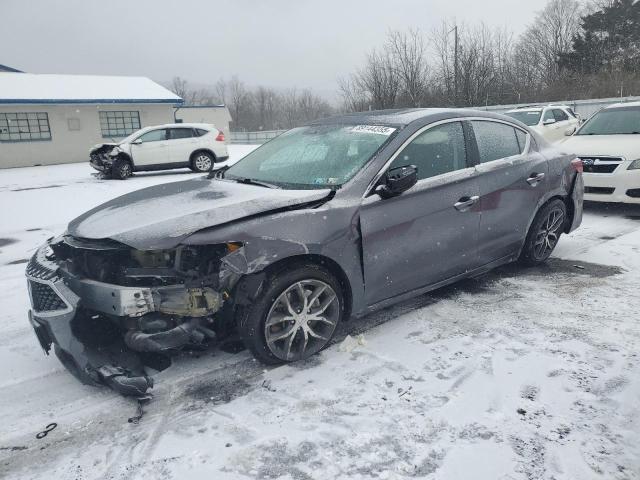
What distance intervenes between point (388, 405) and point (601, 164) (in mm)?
6283

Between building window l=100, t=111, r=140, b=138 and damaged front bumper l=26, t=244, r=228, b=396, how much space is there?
78.3 ft

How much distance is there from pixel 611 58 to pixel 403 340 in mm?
47311

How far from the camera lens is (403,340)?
11.8 feet

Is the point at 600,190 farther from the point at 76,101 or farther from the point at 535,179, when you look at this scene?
the point at 76,101

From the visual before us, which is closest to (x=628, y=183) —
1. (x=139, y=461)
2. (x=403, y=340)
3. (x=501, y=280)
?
(x=501, y=280)

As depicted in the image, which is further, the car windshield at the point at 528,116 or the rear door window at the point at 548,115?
the rear door window at the point at 548,115

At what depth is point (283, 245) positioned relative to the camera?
119 inches

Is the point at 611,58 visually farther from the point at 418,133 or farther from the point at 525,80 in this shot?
the point at 418,133

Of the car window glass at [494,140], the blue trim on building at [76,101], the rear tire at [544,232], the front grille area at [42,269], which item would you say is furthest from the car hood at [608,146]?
the blue trim on building at [76,101]

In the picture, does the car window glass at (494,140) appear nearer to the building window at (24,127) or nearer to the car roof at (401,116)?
the car roof at (401,116)

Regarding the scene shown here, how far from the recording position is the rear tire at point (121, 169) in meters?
14.7

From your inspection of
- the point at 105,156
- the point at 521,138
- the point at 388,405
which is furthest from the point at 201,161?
the point at 388,405

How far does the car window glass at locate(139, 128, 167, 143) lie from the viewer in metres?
15.5

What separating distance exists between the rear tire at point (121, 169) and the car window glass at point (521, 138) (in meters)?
12.8
